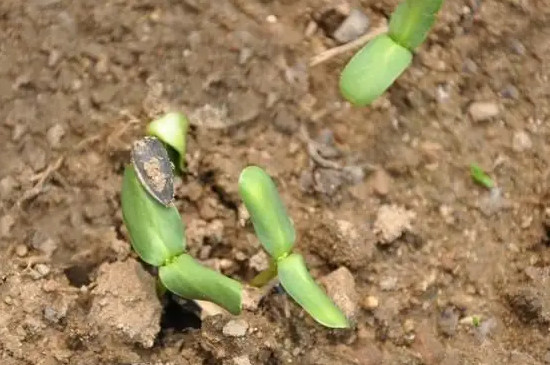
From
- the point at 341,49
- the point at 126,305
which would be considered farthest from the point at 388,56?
the point at 126,305

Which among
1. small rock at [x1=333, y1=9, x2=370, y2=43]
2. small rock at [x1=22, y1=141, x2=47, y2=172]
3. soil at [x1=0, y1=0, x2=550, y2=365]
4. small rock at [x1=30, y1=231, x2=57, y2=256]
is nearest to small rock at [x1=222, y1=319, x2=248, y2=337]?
soil at [x1=0, y1=0, x2=550, y2=365]

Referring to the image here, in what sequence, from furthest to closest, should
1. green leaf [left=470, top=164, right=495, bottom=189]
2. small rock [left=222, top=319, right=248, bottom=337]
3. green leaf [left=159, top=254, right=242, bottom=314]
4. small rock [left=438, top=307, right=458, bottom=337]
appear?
green leaf [left=470, top=164, right=495, bottom=189], small rock [left=438, top=307, right=458, bottom=337], small rock [left=222, top=319, right=248, bottom=337], green leaf [left=159, top=254, right=242, bottom=314]

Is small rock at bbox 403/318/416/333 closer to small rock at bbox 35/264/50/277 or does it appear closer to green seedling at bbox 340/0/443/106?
green seedling at bbox 340/0/443/106

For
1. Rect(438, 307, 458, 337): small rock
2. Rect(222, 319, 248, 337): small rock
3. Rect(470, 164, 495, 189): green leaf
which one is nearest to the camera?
Rect(222, 319, 248, 337): small rock

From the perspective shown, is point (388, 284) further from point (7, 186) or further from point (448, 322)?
point (7, 186)

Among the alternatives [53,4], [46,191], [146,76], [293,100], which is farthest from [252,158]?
[53,4]

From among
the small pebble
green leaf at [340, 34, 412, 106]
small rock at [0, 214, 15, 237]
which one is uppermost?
green leaf at [340, 34, 412, 106]

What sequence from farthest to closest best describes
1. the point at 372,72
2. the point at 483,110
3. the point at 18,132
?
1. the point at 483,110
2. the point at 18,132
3. the point at 372,72
